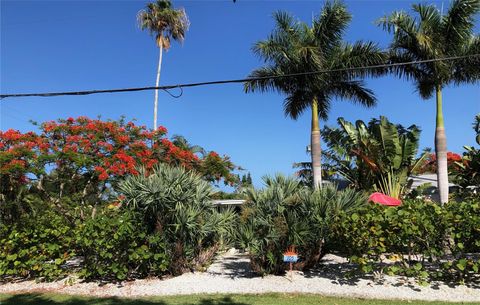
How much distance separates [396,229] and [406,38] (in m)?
9.33

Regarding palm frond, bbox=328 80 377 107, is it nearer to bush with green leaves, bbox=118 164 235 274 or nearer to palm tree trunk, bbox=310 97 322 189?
palm tree trunk, bbox=310 97 322 189

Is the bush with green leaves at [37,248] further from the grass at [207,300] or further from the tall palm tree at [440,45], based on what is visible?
the tall palm tree at [440,45]

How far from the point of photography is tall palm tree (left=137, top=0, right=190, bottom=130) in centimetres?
2834

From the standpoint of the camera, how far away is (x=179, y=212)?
29.3ft

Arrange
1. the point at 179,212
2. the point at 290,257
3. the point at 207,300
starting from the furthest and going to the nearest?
the point at 179,212, the point at 290,257, the point at 207,300

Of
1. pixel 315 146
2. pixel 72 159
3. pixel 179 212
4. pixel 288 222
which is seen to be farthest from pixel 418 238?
pixel 72 159

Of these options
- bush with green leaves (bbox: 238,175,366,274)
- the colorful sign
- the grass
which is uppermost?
bush with green leaves (bbox: 238,175,366,274)

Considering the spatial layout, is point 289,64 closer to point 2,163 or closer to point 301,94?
point 301,94

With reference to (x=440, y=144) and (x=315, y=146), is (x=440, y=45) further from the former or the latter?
(x=315, y=146)

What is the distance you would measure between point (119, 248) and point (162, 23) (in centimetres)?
2312

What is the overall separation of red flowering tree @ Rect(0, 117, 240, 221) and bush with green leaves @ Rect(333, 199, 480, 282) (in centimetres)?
889

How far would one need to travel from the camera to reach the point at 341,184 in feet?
70.1

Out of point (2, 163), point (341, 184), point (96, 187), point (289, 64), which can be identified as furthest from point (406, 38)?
point (2, 163)

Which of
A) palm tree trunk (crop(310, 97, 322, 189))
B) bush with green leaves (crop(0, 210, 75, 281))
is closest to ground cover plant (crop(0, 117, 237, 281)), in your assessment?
bush with green leaves (crop(0, 210, 75, 281))
